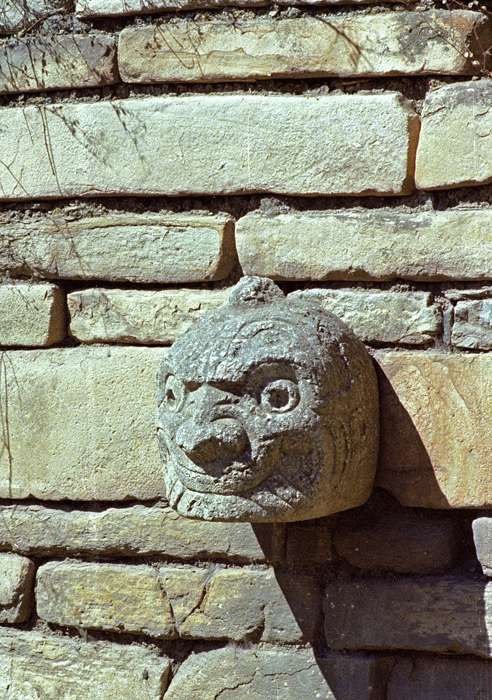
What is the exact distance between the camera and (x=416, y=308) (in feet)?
7.48

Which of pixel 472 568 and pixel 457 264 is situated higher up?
pixel 457 264

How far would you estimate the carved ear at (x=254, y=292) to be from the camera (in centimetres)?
216

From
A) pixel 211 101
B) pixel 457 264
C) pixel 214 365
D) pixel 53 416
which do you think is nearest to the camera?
pixel 214 365

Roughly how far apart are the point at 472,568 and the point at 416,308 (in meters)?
0.76

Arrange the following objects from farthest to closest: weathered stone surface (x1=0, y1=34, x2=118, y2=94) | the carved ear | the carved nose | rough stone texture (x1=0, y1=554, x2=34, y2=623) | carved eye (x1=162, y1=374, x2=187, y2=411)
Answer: rough stone texture (x1=0, y1=554, x2=34, y2=623), weathered stone surface (x1=0, y1=34, x2=118, y2=94), the carved ear, carved eye (x1=162, y1=374, x2=187, y2=411), the carved nose

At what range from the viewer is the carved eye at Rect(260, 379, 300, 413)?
6.34 feet

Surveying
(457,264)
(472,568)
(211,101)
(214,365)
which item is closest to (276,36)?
(211,101)

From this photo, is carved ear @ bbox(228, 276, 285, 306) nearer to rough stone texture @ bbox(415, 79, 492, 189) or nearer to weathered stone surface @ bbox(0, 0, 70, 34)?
rough stone texture @ bbox(415, 79, 492, 189)

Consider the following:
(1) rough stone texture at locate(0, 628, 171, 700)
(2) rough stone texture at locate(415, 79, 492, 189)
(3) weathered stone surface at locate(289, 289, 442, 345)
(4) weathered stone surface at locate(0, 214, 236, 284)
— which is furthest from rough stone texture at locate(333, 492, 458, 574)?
(2) rough stone texture at locate(415, 79, 492, 189)

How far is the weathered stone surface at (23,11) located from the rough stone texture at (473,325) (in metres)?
1.58

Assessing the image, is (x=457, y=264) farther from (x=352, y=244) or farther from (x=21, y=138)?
(x=21, y=138)

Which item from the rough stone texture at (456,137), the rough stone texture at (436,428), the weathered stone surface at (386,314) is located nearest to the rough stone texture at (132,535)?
the rough stone texture at (436,428)

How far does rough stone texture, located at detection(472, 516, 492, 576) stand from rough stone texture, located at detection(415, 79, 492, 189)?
0.95 metres

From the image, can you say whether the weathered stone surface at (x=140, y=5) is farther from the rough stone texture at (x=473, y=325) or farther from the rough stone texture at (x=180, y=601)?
the rough stone texture at (x=180, y=601)
